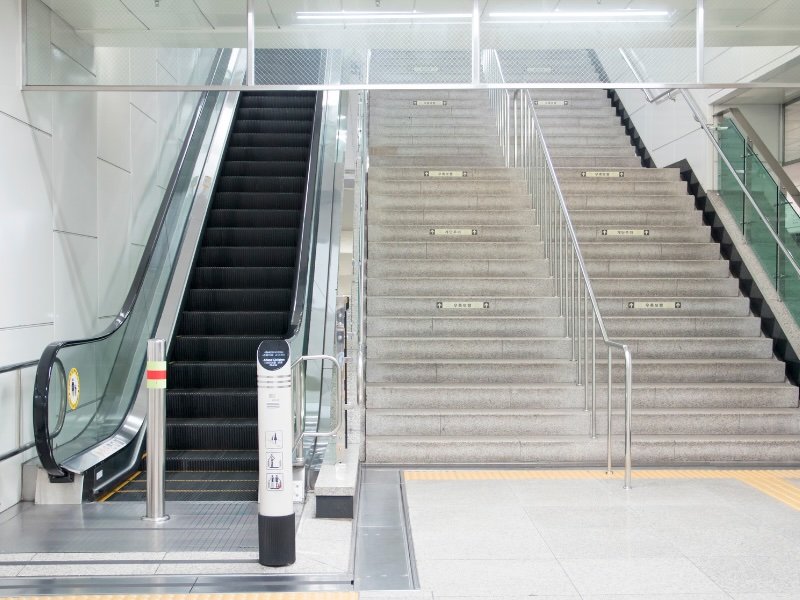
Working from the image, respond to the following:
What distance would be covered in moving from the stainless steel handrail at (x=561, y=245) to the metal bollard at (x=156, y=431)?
9.64 feet

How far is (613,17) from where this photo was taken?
19.8 ft

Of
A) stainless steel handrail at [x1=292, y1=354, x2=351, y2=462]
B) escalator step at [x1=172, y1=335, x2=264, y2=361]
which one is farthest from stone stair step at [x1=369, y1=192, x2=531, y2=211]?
stainless steel handrail at [x1=292, y1=354, x2=351, y2=462]

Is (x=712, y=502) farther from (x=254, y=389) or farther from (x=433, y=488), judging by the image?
(x=254, y=389)

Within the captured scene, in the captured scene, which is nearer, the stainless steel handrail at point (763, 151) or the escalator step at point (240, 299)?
the escalator step at point (240, 299)

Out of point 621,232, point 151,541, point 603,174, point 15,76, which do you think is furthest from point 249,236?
point 603,174

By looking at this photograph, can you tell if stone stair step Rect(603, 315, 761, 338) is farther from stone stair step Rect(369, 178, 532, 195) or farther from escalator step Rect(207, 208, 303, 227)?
escalator step Rect(207, 208, 303, 227)

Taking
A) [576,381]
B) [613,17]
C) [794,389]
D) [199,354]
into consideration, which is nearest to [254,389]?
[199,354]

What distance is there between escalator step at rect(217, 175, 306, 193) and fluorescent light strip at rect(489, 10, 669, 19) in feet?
11.2

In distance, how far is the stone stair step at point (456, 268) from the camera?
8469 mm

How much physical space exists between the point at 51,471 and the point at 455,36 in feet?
12.6

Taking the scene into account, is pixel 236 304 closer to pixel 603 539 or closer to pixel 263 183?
pixel 263 183

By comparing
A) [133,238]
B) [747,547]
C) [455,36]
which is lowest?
[747,547]

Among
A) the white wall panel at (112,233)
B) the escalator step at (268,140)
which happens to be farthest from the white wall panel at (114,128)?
the escalator step at (268,140)

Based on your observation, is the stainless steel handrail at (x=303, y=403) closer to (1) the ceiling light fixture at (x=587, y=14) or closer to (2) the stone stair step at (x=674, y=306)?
(1) the ceiling light fixture at (x=587, y=14)
